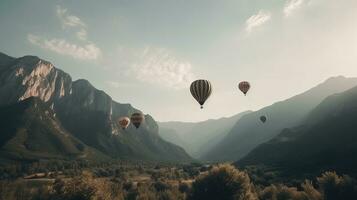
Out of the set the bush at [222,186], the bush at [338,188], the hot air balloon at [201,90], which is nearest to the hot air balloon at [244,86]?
the hot air balloon at [201,90]

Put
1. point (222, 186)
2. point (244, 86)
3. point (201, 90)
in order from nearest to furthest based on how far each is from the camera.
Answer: point (222, 186) → point (201, 90) → point (244, 86)

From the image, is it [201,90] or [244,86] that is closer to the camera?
[201,90]

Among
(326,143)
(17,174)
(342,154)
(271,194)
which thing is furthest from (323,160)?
(17,174)

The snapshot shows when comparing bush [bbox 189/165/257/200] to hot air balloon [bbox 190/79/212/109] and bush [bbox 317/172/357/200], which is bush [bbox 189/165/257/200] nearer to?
hot air balloon [bbox 190/79/212/109]

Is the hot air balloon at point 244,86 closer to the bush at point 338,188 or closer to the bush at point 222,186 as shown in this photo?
the bush at point 222,186

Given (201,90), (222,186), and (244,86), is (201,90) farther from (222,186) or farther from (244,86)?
(244,86)

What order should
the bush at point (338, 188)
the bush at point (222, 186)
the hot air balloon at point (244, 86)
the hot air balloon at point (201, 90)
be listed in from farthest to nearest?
the hot air balloon at point (244, 86) < the hot air balloon at point (201, 90) < the bush at point (338, 188) < the bush at point (222, 186)

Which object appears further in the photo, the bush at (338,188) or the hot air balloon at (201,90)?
the hot air balloon at (201,90)

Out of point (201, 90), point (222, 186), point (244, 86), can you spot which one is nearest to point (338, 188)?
point (222, 186)
